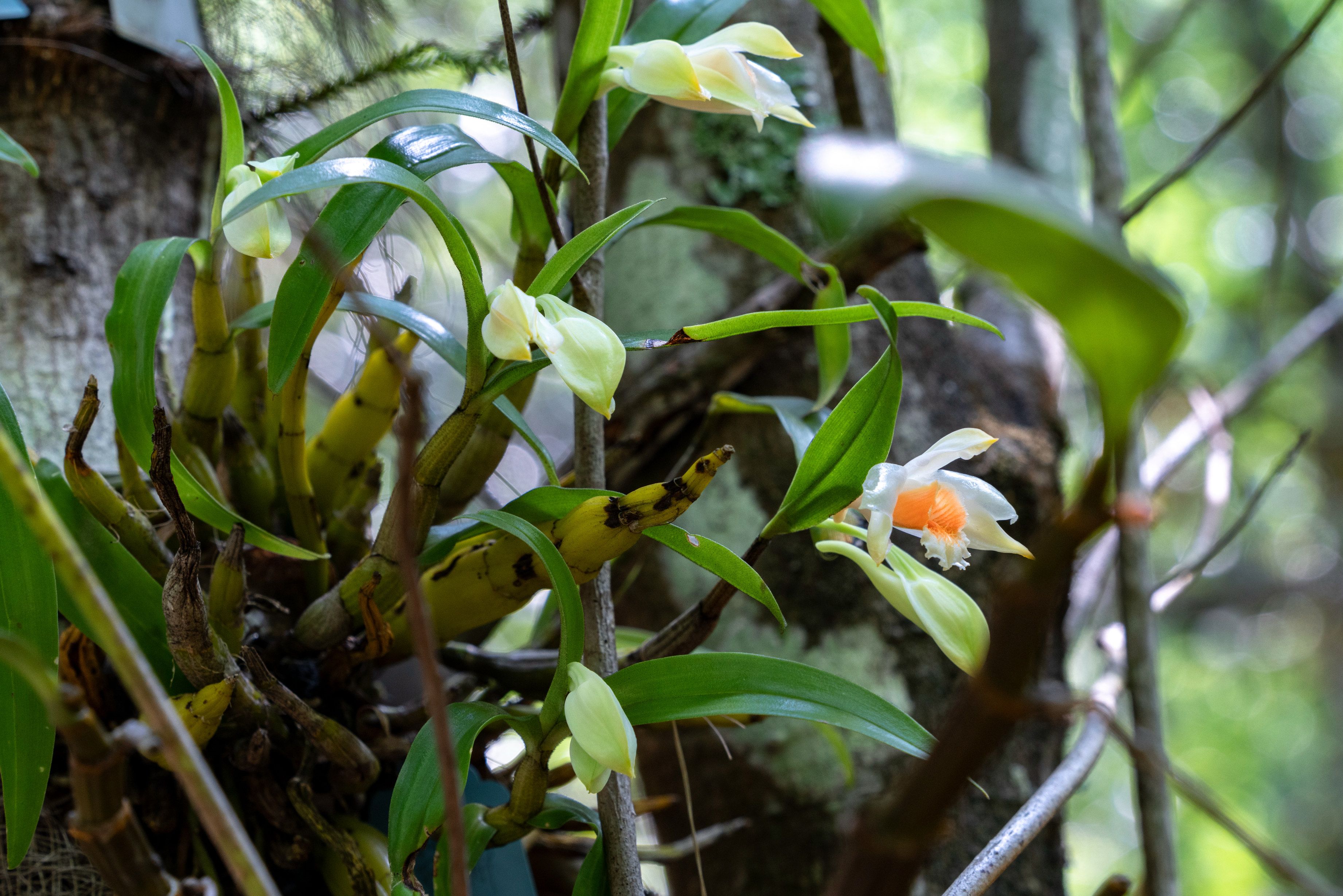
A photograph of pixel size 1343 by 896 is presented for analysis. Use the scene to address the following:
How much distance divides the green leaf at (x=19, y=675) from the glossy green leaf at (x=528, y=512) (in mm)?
172

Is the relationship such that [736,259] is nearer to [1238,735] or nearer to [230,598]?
[230,598]

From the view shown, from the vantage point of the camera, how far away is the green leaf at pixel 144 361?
445mm

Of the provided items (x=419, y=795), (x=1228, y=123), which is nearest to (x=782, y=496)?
Answer: (x=419, y=795)

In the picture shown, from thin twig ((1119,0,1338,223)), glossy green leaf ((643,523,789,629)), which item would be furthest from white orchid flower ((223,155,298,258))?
thin twig ((1119,0,1338,223))

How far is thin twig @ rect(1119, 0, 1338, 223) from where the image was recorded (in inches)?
32.5

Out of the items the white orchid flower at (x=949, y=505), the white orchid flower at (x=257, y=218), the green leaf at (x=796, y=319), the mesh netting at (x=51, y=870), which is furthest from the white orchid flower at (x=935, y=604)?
the mesh netting at (x=51, y=870)

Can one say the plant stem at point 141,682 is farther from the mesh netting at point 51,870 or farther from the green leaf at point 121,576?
the mesh netting at point 51,870

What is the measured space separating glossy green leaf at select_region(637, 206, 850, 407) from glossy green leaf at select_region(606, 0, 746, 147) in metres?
0.07

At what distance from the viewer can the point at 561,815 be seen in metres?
0.46

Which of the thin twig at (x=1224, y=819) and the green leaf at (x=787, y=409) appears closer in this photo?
the thin twig at (x=1224, y=819)

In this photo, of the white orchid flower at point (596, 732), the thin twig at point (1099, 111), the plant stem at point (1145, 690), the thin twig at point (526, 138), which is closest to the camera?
the white orchid flower at point (596, 732)

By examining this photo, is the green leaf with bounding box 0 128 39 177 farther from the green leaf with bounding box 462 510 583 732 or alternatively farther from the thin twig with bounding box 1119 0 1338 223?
the thin twig with bounding box 1119 0 1338 223

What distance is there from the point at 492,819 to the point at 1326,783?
5.66 meters

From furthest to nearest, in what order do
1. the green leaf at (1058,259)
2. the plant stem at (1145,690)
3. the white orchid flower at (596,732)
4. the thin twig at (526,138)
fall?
1. the plant stem at (1145,690)
2. the thin twig at (526,138)
3. the white orchid flower at (596,732)
4. the green leaf at (1058,259)
